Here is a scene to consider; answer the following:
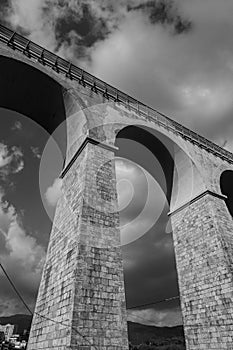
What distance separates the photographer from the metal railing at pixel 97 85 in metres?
10.4

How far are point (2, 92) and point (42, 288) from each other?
8131 millimetres

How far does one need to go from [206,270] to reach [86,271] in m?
6.28

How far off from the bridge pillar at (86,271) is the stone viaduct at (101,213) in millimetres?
27

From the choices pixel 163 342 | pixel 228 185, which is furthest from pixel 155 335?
pixel 228 185

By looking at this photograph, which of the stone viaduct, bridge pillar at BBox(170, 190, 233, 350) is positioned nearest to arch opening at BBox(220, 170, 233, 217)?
the stone viaduct

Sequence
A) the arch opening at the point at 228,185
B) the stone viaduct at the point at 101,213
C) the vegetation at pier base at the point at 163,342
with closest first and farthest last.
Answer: the stone viaduct at the point at 101,213, the arch opening at the point at 228,185, the vegetation at pier base at the point at 163,342

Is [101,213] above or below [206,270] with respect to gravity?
above

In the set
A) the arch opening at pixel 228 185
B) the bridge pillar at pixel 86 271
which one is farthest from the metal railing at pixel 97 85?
the bridge pillar at pixel 86 271

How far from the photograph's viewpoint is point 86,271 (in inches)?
255

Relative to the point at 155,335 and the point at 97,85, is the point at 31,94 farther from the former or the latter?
the point at 155,335

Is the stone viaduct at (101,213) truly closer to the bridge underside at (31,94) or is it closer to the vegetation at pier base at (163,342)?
the bridge underside at (31,94)

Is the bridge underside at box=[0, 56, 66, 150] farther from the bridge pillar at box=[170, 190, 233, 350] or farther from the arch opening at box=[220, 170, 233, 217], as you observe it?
the arch opening at box=[220, 170, 233, 217]

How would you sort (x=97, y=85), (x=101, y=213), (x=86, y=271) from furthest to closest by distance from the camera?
(x=97, y=85) → (x=101, y=213) → (x=86, y=271)

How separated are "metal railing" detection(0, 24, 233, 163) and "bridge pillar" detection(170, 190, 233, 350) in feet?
15.3
